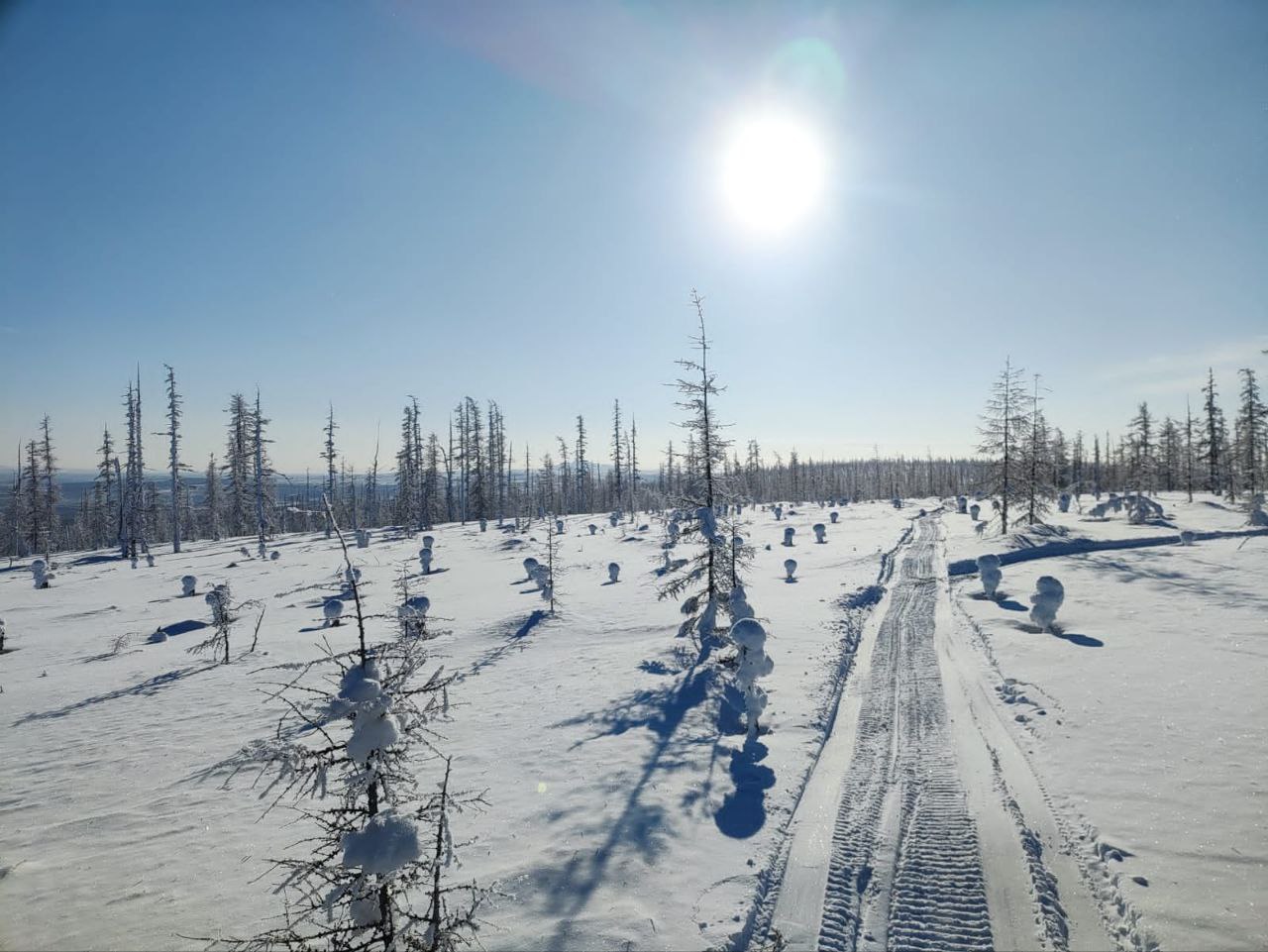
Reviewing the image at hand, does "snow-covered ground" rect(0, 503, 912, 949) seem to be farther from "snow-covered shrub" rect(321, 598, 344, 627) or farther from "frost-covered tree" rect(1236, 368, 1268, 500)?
"frost-covered tree" rect(1236, 368, 1268, 500)

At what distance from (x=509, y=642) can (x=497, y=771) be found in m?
8.76

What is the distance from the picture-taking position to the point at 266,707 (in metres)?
13.5

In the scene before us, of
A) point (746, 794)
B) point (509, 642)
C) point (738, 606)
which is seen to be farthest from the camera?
point (509, 642)

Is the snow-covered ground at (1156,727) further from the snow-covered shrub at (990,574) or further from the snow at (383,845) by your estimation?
the snow at (383,845)

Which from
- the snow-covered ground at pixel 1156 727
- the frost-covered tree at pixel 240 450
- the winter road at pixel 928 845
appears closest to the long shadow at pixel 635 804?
the winter road at pixel 928 845

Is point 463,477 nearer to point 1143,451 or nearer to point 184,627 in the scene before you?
point 184,627

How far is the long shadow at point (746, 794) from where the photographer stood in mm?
7816

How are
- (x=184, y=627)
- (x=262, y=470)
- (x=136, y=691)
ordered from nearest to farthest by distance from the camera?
(x=136, y=691), (x=184, y=627), (x=262, y=470)

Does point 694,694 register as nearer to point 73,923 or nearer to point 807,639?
point 807,639

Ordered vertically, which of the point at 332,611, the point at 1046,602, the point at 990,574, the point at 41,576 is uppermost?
the point at 990,574

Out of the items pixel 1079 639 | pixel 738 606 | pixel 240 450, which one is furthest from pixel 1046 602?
pixel 240 450

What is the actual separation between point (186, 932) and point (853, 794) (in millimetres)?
8571

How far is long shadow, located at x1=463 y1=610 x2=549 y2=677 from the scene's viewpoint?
16.0 meters

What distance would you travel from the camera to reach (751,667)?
1077 cm
